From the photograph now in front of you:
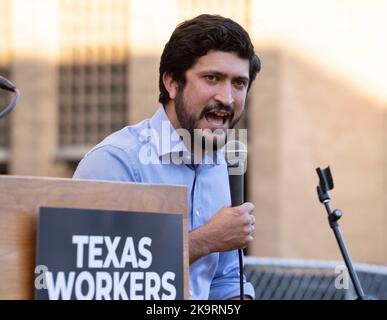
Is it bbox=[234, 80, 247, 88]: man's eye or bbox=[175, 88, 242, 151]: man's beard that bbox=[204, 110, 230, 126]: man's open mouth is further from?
bbox=[234, 80, 247, 88]: man's eye

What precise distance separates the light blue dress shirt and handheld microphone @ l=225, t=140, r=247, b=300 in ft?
0.80

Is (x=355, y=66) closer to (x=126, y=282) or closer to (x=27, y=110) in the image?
(x=27, y=110)

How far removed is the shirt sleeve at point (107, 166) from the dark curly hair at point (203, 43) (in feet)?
1.30

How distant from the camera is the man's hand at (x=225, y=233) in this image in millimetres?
3244

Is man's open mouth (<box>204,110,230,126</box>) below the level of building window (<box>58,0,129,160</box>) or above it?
below

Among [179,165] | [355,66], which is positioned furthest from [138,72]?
[179,165]

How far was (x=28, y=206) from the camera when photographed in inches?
106

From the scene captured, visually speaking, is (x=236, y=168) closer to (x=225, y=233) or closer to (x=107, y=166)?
(x=225, y=233)

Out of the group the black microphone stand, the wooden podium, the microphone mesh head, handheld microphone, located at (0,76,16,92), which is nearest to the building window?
the black microphone stand

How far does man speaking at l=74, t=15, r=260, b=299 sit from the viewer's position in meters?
3.56

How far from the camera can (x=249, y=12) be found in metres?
17.1

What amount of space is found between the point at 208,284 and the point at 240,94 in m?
0.70

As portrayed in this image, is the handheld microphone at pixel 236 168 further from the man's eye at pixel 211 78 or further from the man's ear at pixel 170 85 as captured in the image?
the man's ear at pixel 170 85

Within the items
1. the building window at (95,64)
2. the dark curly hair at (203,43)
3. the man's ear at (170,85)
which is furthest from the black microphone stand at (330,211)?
the building window at (95,64)
